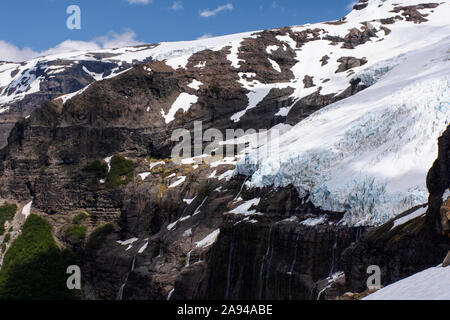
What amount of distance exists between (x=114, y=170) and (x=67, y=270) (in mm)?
22423

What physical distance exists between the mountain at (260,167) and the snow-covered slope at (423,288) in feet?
16.9

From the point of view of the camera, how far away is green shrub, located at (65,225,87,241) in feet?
324

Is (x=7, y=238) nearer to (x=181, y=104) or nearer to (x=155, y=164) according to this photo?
(x=155, y=164)

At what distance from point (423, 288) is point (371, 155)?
110ft

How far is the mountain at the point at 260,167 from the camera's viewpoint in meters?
40.5

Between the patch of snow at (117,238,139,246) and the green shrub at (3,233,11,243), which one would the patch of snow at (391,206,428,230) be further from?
the green shrub at (3,233,11,243)

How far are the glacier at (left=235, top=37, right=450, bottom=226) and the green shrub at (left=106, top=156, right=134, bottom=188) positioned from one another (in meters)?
42.8

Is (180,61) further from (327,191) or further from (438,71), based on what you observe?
(327,191)

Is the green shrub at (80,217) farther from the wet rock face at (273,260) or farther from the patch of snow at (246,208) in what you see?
the wet rock face at (273,260)

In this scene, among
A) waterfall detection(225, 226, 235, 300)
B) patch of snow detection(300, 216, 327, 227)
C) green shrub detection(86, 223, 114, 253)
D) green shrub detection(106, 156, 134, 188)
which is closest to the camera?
patch of snow detection(300, 216, 327, 227)

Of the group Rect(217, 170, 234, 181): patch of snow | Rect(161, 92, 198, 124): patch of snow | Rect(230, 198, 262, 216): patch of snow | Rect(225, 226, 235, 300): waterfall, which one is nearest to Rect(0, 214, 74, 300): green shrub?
Rect(161, 92, 198, 124): patch of snow

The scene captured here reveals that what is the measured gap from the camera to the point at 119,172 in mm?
105938

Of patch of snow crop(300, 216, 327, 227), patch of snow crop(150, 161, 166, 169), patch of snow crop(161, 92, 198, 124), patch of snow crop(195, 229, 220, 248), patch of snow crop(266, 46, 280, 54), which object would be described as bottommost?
patch of snow crop(195, 229, 220, 248)

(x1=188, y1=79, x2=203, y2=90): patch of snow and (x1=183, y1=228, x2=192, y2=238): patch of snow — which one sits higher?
(x1=188, y1=79, x2=203, y2=90): patch of snow
